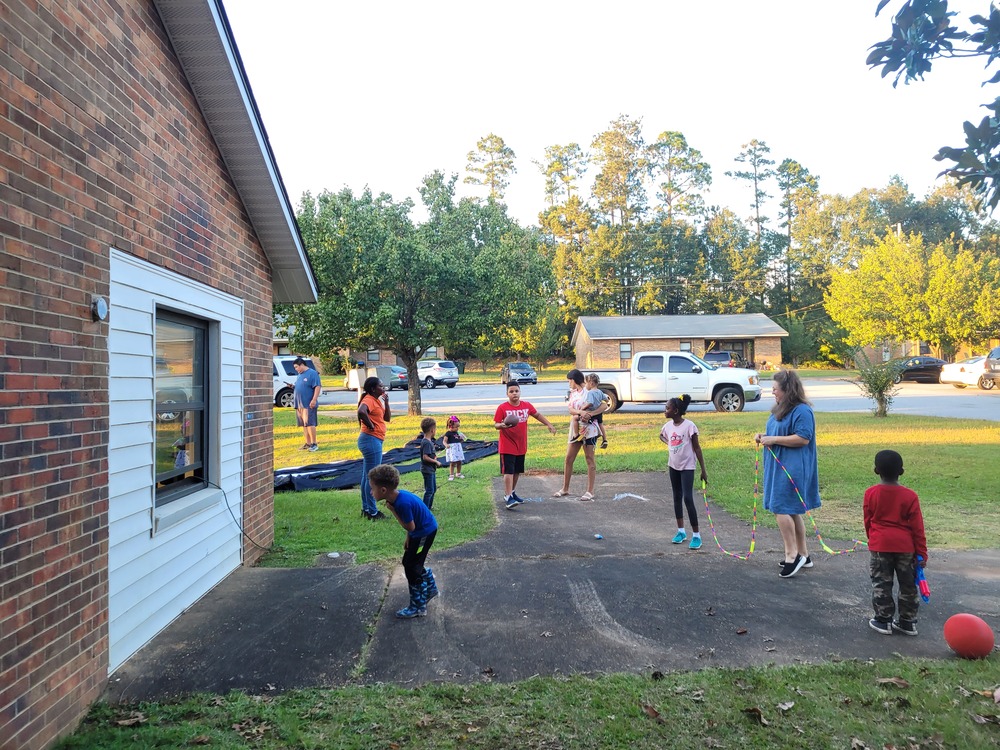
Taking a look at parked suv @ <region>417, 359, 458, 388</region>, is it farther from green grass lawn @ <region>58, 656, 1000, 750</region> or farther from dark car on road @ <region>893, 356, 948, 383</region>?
green grass lawn @ <region>58, 656, 1000, 750</region>

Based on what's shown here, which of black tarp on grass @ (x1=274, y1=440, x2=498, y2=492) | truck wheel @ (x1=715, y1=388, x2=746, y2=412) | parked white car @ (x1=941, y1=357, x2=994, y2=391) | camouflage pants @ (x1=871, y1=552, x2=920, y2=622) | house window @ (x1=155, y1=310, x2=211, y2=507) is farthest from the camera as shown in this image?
parked white car @ (x1=941, y1=357, x2=994, y2=391)

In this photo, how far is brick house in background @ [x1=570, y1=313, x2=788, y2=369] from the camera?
47.3m

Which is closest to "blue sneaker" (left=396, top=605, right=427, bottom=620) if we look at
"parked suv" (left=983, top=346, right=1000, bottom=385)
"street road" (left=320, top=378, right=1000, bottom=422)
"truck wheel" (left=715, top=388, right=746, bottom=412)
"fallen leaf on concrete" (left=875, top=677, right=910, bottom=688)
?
"fallen leaf on concrete" (left=875, top=677, right=910, bottom=688)

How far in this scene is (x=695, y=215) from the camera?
2643 inches

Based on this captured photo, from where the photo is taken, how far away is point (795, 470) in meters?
5.75

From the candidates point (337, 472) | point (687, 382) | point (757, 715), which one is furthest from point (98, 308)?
point (687, 382)

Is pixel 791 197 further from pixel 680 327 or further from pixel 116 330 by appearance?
pixel 116 330

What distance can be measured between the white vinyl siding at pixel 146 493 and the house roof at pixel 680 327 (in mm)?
42215

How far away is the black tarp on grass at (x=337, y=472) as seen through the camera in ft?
35.0

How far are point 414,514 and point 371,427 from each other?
10.8 feet

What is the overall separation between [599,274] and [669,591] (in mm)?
58104

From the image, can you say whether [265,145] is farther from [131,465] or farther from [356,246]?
[356,246]

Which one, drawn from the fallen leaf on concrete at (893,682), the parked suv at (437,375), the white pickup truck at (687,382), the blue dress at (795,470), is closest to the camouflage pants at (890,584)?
the fallen leaf on concrete at (893,682)

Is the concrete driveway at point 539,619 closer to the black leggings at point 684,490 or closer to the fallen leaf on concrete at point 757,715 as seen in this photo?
the black leggings at point 684,490
